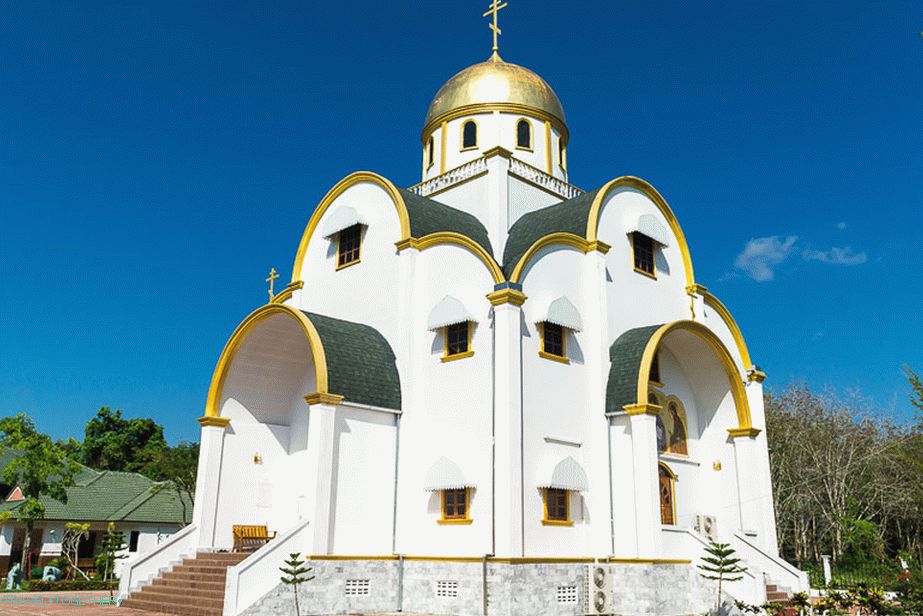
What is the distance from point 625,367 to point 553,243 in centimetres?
296

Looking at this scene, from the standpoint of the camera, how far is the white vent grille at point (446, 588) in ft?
46.2

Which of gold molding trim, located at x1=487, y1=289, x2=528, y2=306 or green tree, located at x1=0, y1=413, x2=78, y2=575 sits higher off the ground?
gold molding trim, located at x1=487, y1=289, x2=528, y2=306

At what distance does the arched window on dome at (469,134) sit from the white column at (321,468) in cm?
919

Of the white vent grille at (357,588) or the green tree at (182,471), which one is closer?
the white vent grille at (357,588)

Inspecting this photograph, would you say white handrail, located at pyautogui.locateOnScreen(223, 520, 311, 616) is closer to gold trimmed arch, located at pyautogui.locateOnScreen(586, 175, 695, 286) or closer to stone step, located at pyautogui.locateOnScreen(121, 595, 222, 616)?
stone step, located at pyautogui.locateOnScreen(121, 595, 222, 616)

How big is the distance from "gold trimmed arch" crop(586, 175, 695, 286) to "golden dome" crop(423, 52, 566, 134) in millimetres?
4185

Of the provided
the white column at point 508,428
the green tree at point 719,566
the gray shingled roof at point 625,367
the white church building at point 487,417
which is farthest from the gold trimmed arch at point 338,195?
the green tree at point 719,566

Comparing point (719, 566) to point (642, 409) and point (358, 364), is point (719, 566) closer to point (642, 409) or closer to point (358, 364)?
point (642, 409)

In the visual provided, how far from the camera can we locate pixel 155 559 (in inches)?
647

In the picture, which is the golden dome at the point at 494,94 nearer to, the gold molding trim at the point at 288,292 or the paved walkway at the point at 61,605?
the gold molding trim at the point at 288,292

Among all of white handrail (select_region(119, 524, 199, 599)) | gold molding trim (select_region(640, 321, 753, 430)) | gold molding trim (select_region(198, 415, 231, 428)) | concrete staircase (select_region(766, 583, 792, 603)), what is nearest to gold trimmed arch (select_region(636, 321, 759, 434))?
gold molding trim (select_region(640, 321, 753, 430))

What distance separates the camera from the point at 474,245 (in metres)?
16.0

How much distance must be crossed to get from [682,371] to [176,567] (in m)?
12.4

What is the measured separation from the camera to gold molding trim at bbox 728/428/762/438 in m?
18.5
